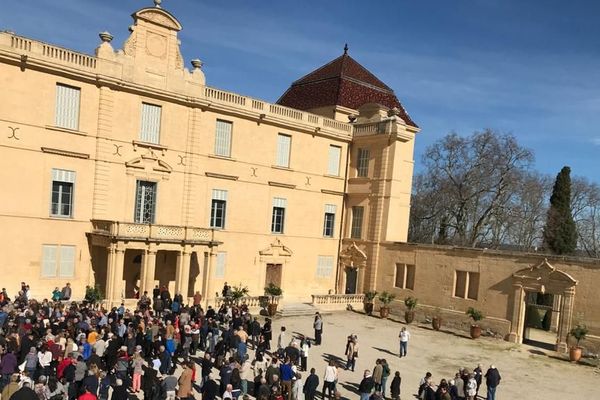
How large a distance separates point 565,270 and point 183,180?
2013 centimetres

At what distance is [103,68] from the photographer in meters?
25.8

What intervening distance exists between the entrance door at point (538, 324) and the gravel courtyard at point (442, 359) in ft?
4.41

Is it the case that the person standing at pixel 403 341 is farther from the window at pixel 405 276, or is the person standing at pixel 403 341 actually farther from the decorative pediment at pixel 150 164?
the decorative pediment at pixel 150 164

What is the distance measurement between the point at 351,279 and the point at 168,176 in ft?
47.8

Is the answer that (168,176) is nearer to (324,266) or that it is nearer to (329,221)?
(329,221)

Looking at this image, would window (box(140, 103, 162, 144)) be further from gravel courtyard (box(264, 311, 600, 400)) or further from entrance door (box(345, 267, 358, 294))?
entrance door (box(345, 267, 358, 294))

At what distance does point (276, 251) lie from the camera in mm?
32938

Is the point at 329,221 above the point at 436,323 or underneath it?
above

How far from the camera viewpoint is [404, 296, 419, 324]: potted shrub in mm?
30516

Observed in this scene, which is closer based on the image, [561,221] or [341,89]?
[341,89]

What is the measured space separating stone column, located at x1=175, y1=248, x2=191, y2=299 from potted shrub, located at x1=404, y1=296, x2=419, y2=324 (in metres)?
12.7

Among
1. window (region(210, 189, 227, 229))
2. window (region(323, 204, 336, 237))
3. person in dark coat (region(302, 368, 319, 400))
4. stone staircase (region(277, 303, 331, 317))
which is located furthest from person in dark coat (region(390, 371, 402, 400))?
window (region(323, 204, 336, 237))

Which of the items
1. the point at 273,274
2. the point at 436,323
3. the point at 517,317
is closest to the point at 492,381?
the point at 517,317

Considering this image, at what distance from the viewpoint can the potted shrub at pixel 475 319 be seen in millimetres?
27719
